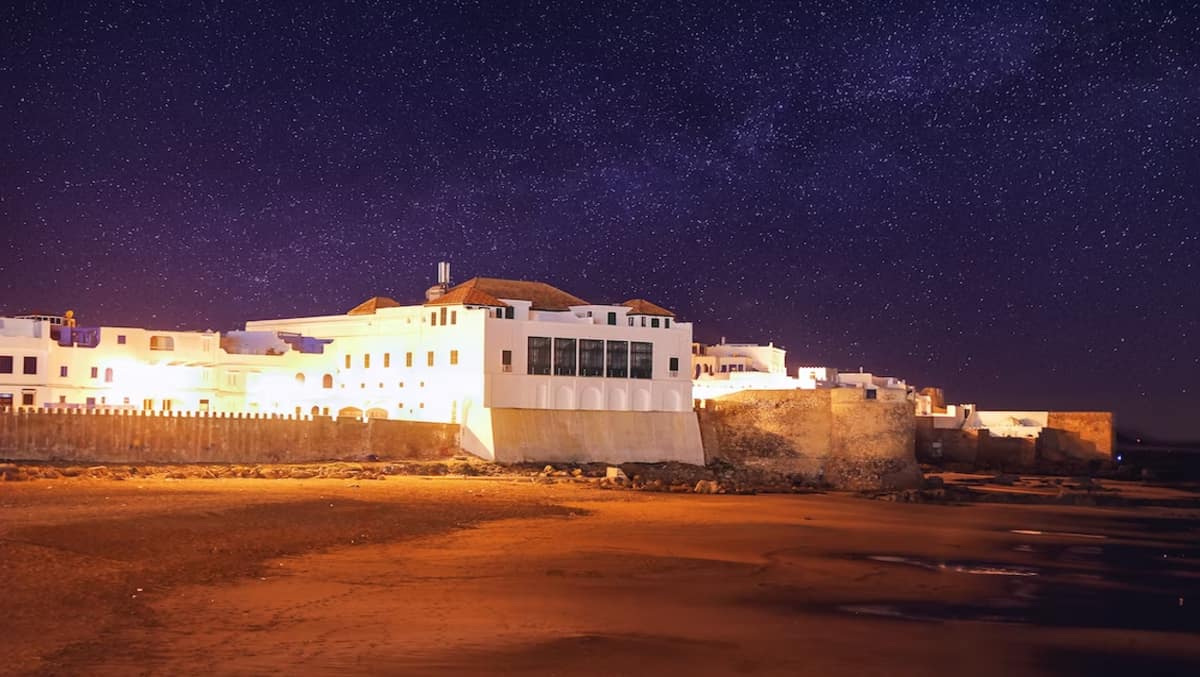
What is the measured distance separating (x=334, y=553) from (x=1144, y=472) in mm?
54670

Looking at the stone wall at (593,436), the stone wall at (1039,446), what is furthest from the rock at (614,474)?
the stone wall at (1039,446)

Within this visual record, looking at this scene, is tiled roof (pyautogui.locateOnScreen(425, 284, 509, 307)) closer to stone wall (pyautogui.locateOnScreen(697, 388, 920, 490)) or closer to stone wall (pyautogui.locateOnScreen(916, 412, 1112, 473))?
stone wall (pyautogui.locateOnScreen(697, 388, 920, 490))

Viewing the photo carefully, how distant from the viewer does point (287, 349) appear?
53000 millimetres

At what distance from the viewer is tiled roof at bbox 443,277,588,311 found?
53375 millimetres

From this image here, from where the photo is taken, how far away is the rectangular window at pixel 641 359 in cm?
5016

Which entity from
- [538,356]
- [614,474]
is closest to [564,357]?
[538,356]

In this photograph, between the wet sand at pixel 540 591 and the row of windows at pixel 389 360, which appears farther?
the row of windows at pixel 389 360

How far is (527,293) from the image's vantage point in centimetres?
5484

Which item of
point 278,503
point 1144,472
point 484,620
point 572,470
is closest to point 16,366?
point 572,470

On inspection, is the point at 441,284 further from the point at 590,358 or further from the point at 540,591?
the point at 540,591

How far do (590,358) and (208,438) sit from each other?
53.7 feet

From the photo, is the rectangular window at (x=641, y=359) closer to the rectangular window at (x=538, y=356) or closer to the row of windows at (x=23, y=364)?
the rectangular window at (x=538, y=356)

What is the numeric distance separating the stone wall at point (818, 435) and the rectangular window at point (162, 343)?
76.0ft

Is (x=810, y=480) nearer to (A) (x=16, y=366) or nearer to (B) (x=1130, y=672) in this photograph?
(A) (x=16, y=366)
